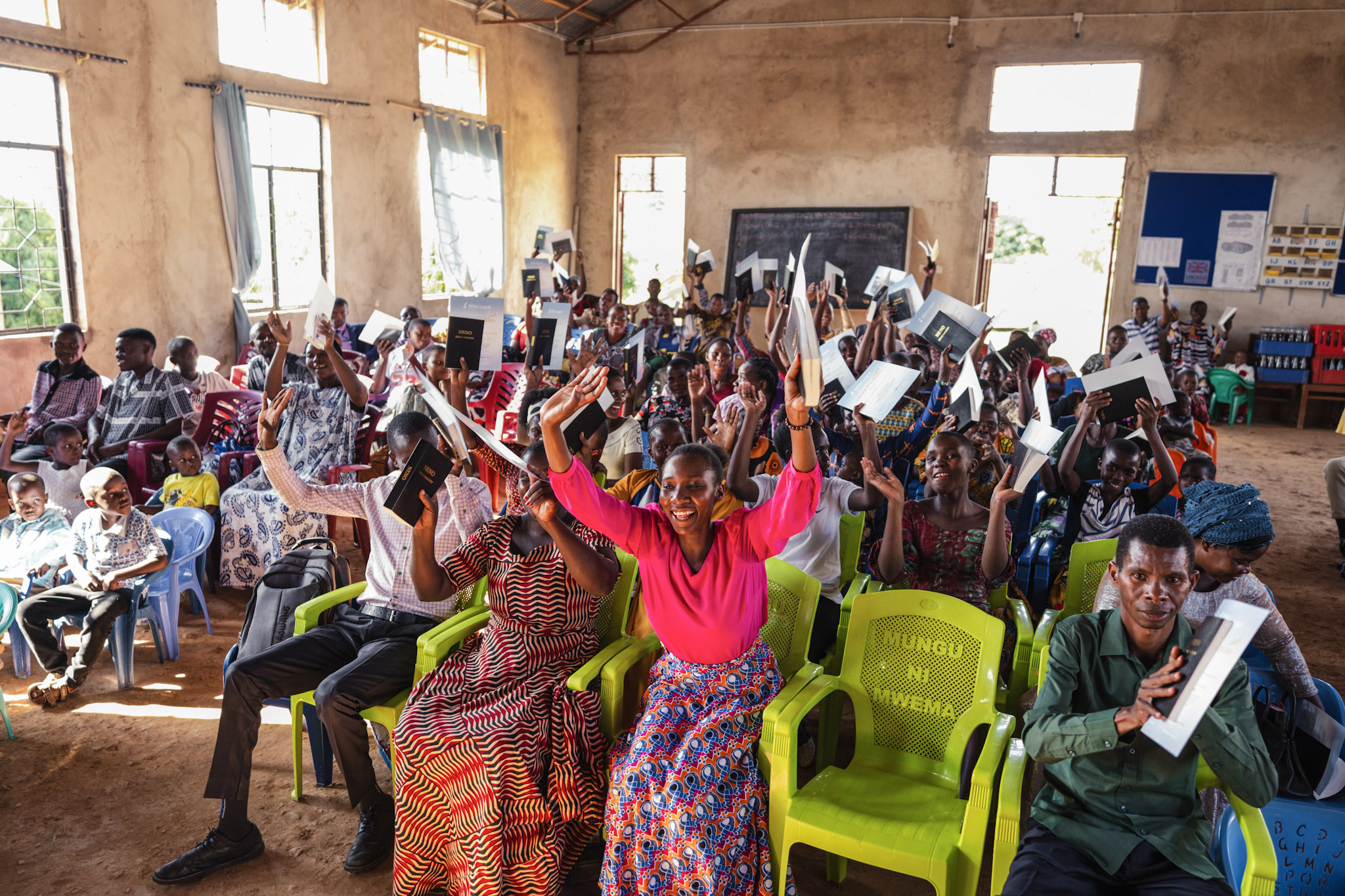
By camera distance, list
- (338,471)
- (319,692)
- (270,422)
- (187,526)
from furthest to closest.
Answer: (338,471) < (187,526) < (270,422) < (319,692)

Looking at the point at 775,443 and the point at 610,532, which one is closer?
the point at 610,532

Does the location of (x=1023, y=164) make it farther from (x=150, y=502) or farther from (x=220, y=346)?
(x=150, y=502)

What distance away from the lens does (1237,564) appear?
2.34 m

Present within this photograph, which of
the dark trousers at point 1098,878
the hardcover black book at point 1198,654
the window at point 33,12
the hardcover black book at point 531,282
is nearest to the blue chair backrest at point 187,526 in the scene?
the hardcover black book at point 531,282

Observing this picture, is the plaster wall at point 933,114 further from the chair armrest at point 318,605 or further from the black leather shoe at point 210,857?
the black leather shoe at point 210,857

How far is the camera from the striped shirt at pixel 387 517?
2918 millimetres

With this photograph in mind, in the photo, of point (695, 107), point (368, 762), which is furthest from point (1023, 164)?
point (368, 762)

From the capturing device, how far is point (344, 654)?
2.79 m

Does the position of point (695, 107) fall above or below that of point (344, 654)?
above

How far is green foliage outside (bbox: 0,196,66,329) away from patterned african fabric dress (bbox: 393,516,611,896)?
6139 millimetres

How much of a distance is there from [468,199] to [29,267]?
206 inches

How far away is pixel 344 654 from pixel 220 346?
6.61m

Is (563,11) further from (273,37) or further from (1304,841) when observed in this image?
(1304,841)

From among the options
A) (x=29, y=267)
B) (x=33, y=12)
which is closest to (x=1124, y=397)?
(x=29, y=267)
